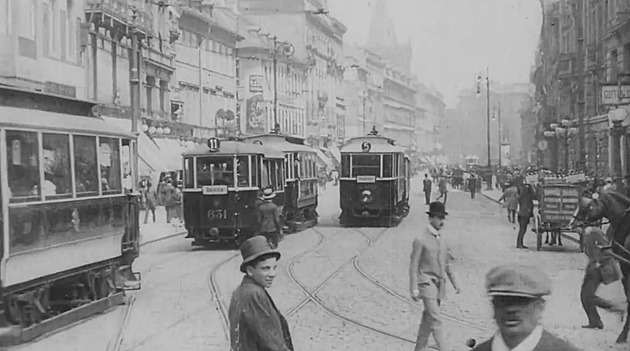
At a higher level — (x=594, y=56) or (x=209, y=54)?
(x=209, y=54)

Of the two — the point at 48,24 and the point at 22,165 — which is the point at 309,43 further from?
the point at 22,165

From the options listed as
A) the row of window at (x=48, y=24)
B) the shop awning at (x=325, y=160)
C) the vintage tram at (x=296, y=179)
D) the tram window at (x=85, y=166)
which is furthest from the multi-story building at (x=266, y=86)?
the tram window at (x=85, y=166)

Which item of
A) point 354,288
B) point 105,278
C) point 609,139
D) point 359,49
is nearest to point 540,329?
point 105,278

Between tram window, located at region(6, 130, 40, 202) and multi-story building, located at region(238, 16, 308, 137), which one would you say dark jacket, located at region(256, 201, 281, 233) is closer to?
tram window, located at region(6, 130, 40, 202)

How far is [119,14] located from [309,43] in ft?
154

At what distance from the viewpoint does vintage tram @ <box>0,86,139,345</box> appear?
35.4 ft

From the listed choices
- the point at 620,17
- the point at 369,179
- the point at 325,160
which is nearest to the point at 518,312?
the point at 369,179

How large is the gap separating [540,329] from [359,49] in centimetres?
10959

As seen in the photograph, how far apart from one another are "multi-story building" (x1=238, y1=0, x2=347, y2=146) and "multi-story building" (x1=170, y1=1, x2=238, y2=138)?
18.9m

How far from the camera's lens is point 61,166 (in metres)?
12.1

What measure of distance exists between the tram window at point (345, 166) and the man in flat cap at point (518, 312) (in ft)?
87.8

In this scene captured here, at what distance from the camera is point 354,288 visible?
15883mm

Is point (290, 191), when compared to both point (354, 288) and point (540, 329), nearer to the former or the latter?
point (354, 288)

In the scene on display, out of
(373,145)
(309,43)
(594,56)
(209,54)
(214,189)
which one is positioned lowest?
(214,189)
